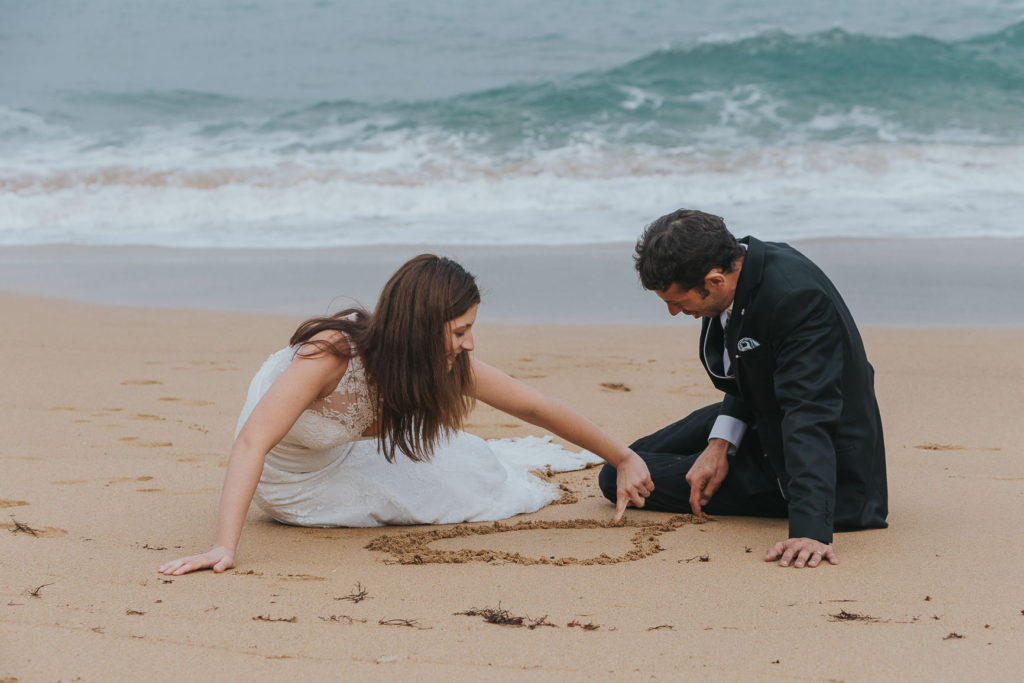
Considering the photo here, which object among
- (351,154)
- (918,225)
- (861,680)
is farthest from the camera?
(351,154)

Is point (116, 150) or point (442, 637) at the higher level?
point (116, 150)

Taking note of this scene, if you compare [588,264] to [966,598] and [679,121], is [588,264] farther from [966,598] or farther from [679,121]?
[679,121]

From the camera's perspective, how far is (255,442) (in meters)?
2.93

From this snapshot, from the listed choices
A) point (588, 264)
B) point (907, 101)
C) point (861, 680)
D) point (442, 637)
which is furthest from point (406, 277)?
point (907, 101)

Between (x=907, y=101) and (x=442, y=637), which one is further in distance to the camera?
(x=907, y=101)

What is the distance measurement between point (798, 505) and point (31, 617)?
6.87 feet

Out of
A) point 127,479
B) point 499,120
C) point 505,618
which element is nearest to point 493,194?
point 499,120

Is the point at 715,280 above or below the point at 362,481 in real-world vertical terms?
above

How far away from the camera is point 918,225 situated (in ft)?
34.0

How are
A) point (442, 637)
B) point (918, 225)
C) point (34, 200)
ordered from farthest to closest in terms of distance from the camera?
point (34, 200) < point (918, 225) < point (442, 637)

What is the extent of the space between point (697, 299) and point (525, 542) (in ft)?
3.17

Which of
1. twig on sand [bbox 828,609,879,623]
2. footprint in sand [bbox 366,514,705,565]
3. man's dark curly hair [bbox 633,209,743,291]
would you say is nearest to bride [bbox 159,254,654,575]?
footprint in sand [bbox 366,514,705,565]

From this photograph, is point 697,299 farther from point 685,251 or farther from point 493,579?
point 493,579

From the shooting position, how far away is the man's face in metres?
3.07
